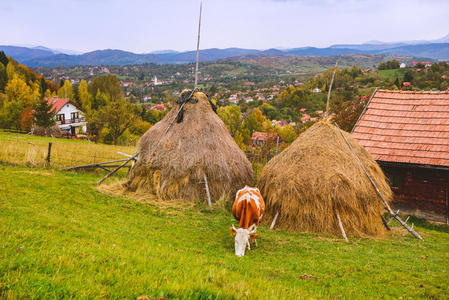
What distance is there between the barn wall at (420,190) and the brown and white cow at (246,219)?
10.1 m

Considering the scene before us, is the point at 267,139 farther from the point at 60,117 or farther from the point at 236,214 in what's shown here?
the point at 60,117

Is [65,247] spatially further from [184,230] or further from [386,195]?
[386,195]

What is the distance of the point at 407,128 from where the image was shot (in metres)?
16.7

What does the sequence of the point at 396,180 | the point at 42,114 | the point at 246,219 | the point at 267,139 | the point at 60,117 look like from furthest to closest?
the point at 60,117 → the point at 42,114 → the point at 267,139 → the point at 396,180 → the point at 246,219

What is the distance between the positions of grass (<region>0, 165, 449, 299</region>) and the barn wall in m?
1.31

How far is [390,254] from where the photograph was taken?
895 centimetres

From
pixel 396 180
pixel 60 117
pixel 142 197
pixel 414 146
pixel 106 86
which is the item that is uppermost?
pixel 106 86

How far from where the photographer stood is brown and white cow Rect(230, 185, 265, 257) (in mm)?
8219

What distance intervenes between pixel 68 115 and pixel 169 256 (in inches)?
2539

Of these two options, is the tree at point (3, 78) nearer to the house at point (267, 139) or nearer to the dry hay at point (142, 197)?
the house at point (267, 139)

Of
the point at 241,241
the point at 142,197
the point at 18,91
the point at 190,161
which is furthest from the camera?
the point at 18,91

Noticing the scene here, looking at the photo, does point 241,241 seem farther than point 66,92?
No

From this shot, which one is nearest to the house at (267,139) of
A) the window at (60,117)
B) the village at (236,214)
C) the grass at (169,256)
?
the village at (236,214)

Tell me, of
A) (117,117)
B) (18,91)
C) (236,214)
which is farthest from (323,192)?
(18,91)
